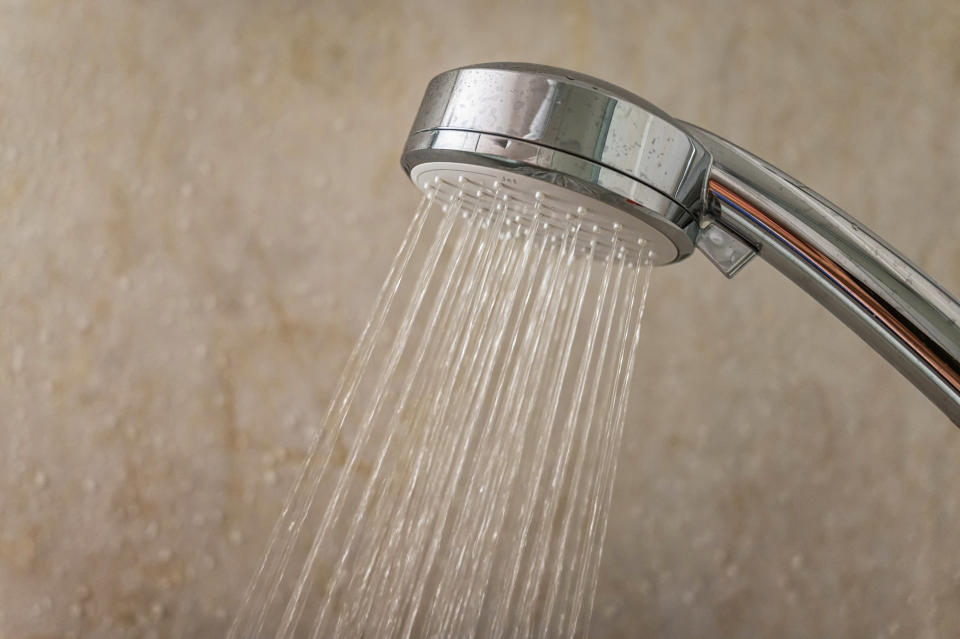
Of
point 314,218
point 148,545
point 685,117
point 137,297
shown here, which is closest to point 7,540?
point 148,545

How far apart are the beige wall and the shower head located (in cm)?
67

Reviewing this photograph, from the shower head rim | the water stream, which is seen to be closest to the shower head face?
the shower head rim

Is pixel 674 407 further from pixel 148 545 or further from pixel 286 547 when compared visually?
pixel 148 545

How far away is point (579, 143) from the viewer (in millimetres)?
269

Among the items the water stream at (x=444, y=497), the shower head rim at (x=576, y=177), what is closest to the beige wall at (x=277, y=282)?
the water stream at (x=444, y=497)

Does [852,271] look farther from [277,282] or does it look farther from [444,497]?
[277,282]

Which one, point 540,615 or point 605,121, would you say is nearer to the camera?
point 605,121

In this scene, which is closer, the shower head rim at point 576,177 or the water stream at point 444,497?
the shower head rim at point 576,177

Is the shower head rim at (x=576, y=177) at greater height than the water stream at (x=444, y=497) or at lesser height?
lesser

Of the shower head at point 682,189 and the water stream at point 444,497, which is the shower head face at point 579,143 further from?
the water stream at point 444,497

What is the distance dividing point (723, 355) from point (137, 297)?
64 cm

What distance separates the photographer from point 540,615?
0.96m

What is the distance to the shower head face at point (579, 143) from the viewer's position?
0.27 metres

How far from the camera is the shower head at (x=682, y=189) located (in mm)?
247
